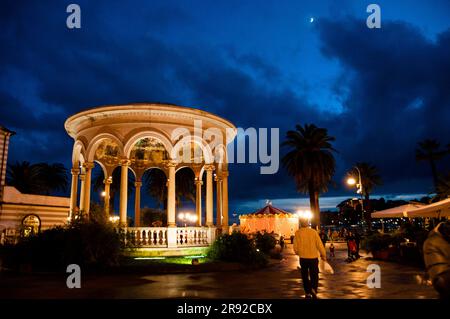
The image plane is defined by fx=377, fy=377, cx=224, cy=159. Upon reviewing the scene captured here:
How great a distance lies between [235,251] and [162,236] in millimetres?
3756

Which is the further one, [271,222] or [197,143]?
[271,222]

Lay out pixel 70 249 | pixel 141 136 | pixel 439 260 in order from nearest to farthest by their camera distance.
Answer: pixel 439 260 → pixel 70 249 → pixel 141 136

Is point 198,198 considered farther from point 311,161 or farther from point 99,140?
point 311,161

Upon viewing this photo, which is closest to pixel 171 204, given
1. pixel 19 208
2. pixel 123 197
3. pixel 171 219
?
pixel 171 219

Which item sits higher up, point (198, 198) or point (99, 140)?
point (99, 140)

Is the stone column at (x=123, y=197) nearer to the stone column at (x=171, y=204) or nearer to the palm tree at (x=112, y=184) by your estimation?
the stone column at (x=171, y=204)

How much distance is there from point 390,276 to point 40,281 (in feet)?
37.5

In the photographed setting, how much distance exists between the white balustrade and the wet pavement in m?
4.13

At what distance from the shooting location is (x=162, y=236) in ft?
57.2

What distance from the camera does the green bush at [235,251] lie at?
1564cm

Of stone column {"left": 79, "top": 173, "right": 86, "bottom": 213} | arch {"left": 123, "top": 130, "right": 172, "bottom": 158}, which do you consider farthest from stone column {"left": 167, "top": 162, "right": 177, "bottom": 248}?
stone column {"left": 79, "top": 173, "right": 86, "bottom": 213}
